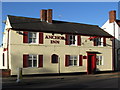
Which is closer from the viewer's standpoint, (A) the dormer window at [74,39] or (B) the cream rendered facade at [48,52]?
(B) the cream rendered facade at [48,52]

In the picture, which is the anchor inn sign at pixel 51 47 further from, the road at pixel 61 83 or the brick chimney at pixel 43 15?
the road at pixel 61 83

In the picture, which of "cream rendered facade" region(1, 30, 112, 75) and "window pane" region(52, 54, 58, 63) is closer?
"cream rendered facade" region(1, 30, 112, 75)

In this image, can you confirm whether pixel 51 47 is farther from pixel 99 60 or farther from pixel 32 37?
pixel 99 60

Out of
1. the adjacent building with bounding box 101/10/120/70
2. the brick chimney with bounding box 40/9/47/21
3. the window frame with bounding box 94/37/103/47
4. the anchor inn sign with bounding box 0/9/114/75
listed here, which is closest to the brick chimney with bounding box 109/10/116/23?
the adjacent building with bounding box 101/10/120/70

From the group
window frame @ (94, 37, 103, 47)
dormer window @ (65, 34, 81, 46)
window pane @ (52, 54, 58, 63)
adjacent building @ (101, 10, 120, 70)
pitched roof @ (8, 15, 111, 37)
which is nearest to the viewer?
pitched roof @ (8, 15, 111, 37)

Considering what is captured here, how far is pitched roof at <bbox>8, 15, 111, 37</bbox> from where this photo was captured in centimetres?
2000

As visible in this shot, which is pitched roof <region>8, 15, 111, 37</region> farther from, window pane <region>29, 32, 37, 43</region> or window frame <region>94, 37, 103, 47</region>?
window frame <region>94, 37, 103, 47</region>

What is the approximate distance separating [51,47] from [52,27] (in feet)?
8.93

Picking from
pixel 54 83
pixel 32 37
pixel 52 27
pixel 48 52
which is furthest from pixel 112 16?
pixel 54 83

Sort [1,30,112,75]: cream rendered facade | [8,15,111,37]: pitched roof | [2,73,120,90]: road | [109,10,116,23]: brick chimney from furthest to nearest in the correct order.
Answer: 1. [109,10,116,23]: brick chimney
2. [8,15,111,37]: pitched roof
3. [1,30,112,75]: cream rendered facade
4. [2,73,120,90]: road

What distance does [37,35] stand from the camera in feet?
66.2

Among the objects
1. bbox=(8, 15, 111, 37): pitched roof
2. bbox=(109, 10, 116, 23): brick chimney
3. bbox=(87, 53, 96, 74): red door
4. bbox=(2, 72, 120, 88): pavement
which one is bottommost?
bbox=(2, 72, 120, 88): pavement

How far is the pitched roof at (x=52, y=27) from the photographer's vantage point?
65.6 feet

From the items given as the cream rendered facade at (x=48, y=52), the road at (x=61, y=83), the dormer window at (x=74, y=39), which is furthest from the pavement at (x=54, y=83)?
the dormer window at (x=74, y=39)
